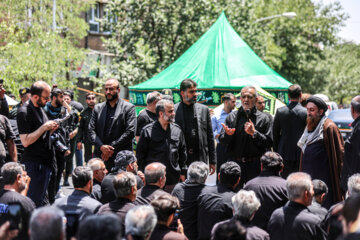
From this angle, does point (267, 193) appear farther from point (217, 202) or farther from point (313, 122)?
point (313, 122)

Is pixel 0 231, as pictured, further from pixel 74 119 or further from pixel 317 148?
pixel 74 119

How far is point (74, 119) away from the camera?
32.9 ft

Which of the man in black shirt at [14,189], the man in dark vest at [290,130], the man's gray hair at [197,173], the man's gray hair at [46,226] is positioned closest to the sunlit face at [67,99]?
the man in dark vest at [290,130]

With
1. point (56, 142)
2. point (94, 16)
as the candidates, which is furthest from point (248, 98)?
point (94, 16)

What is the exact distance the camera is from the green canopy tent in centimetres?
1332

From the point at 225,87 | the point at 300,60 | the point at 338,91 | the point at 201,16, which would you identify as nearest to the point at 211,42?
the point at 225,87

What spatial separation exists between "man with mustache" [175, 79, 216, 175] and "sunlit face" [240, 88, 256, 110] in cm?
57

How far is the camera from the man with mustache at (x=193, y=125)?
725 cm

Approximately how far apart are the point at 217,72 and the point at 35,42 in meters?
7.05

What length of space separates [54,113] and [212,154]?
2534mm

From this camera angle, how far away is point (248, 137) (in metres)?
7.11

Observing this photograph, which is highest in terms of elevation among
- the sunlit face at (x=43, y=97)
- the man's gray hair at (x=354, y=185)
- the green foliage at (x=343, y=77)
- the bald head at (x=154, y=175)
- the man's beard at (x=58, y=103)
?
the sunlit face at (x=43, y=97)

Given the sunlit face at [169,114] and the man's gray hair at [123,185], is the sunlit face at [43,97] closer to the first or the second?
the sunlit face at [169,114]

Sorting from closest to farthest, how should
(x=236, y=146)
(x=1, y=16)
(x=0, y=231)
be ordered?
(x=0, y=231) → (x=236, y=146) → (x=1, y=16)
